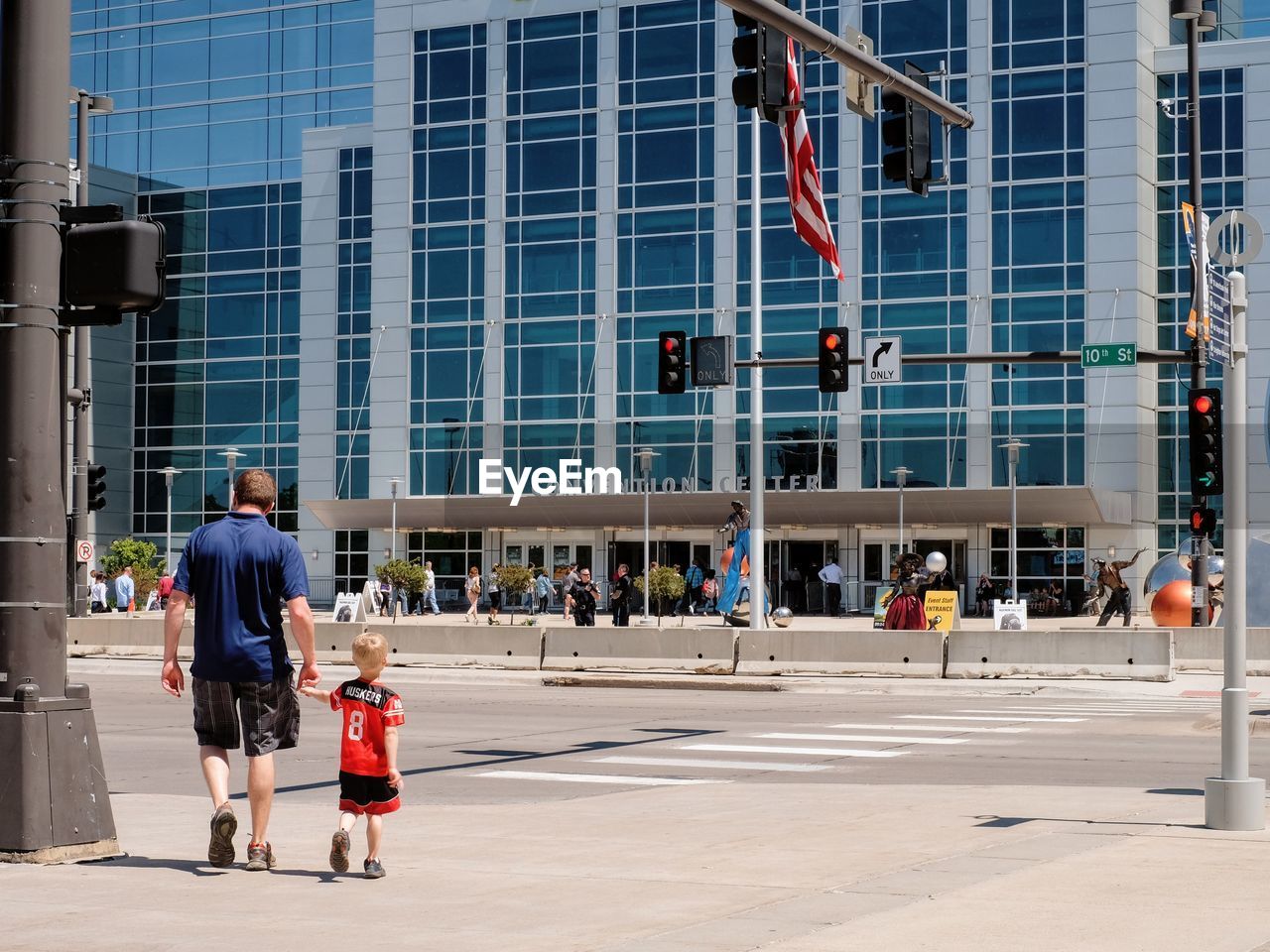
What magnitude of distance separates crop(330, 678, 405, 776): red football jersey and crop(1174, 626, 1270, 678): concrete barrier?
2202 centimetres

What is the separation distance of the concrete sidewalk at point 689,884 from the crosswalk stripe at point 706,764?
9.48 feet

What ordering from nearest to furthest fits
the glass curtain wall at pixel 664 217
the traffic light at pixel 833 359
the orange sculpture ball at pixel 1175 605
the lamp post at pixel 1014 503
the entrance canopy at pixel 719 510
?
the traffic light at pixel 833 359 < the orange sculpture ball at pixel 1175 605 < the lamp post at pixel 1014 503 < the entrance canopy at pixel 719 510 < the glass curtain wall at pixel 664 217

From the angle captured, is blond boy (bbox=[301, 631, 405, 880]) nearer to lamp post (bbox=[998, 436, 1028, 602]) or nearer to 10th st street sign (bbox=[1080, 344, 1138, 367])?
10th st street sign (bbox=[1080, 344, 1138, 367])

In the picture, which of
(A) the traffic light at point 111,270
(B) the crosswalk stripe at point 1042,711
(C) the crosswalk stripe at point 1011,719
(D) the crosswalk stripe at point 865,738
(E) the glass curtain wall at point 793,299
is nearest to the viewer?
(A) the traffic light at point 111,270

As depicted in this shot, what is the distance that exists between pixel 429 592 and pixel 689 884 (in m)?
48.1

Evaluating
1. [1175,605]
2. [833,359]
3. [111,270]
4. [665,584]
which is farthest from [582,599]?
[111,270]

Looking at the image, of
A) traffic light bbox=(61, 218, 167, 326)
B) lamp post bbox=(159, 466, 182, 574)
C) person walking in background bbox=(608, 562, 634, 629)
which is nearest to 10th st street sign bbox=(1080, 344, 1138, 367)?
traffic light bbox=(61, 218, 167, 326)

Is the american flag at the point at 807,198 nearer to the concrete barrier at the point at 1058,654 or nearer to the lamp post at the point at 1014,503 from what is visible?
the concrete barrier at the point at 1058,654

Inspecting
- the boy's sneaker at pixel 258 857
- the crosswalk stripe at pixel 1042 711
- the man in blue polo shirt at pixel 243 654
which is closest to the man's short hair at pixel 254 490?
the man in blue polo shirt at pixel 243 654

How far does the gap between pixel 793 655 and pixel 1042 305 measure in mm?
29717

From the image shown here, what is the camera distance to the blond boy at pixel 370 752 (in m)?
8.45

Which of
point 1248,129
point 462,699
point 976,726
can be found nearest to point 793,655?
point 462,699

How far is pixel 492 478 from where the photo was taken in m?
59.5

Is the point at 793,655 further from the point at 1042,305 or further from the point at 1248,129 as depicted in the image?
the point at 1248,129
